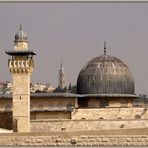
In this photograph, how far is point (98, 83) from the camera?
1254 inches

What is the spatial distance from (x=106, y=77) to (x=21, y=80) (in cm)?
640

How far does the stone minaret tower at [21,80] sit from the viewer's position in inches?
1060

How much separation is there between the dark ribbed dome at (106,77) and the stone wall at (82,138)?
1114 centimetres

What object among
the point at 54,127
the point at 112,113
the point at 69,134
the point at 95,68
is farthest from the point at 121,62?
the point at 69,134

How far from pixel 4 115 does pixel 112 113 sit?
5867 mm

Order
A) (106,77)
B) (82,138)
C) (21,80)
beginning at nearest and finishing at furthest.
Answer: (82,138) < (21,80) < (106,77)

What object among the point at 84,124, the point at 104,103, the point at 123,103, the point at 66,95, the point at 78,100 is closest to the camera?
the point at 84,124

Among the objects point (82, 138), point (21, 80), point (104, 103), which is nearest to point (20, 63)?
point (21, 80)

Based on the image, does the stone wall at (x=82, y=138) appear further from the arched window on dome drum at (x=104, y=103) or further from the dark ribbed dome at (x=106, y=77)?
the dark ribbed dome at (x=106, y=77)

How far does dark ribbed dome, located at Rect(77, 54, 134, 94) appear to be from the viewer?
31625mm

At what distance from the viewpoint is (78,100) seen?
32.1 m

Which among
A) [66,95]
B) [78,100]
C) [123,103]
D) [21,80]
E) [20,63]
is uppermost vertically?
[20,63]

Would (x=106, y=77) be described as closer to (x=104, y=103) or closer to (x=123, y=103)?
(x=104, y=103)

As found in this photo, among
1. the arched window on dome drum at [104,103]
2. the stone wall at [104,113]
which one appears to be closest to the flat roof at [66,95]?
the arched window on dome drum at [104,103]
